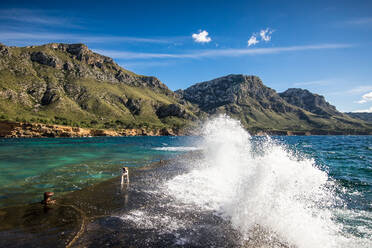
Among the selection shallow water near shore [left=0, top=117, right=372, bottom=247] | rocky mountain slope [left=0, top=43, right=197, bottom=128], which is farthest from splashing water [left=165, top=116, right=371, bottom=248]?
rocky mountain slope [left=0, top=43, right=197, bottom=128]

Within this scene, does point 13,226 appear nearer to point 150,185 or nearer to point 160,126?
point 150,185

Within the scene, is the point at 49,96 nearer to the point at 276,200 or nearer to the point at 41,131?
the point at 41,131

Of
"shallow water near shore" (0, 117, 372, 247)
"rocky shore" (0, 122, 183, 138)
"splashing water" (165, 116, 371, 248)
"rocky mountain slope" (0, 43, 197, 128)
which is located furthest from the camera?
"rocky mountain slope" (0, 43, 197, 128)

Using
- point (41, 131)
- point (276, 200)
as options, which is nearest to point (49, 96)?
point (41, 131)

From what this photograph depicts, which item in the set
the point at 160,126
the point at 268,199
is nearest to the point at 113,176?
the point at 268,199

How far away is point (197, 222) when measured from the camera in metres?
10.3

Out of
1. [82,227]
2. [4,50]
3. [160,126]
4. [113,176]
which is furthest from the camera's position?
[160,126]

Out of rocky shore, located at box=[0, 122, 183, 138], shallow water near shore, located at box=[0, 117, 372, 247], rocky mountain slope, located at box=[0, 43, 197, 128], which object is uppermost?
rocky mountain slope, located at box=[0, 43, 197, 128]

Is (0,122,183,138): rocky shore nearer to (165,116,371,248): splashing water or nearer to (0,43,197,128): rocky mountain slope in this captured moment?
(0,43,197,128): rocky mountain slope

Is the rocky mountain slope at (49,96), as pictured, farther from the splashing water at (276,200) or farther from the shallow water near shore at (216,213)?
the splashing water at (276,200)

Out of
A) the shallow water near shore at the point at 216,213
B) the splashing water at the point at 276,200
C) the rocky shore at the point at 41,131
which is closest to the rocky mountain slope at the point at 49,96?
the rocky shore at the point at 41,131

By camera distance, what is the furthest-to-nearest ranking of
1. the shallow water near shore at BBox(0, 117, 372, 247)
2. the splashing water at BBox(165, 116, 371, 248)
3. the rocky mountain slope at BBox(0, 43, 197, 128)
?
1. the rocky mountain slope at BBox(0, 43, 197, 128)
2. the splashing water at BBox(165, 116, 371, 248)
3. the shallow water near shore at BBox(0, 117, 372, 247)

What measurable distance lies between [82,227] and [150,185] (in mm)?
8839

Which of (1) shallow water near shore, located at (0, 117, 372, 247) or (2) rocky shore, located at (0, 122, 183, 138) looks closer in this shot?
(1) shallow water near shore, located at (0, 117, 372, 247)
